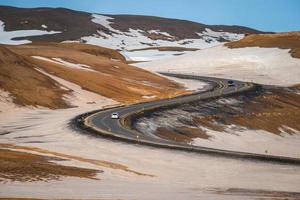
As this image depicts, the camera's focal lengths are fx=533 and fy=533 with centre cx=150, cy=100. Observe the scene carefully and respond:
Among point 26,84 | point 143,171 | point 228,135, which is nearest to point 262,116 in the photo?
point 228,135

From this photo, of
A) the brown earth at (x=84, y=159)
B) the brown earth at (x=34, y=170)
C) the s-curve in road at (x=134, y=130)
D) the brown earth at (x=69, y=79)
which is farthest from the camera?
the brown earth at (x=69, y=79)

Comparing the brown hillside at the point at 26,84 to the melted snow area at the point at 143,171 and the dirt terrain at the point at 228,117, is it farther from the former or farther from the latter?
the melted snow area at the point at 143,171

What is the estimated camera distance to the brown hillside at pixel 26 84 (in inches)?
4021

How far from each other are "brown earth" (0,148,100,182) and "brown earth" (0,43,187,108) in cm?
5964

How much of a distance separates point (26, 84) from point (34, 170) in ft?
243

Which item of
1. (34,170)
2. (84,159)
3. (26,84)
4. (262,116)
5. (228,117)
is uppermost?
(26,84)

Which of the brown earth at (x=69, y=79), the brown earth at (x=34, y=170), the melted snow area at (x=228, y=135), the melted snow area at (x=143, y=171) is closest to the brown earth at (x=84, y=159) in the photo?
the melted snow area at (x=143, y=171)

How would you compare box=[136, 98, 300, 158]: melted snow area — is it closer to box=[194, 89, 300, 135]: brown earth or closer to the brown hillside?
box=[194, 89, 300, 135]: brown earth

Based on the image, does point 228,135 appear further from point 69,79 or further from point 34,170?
point 34,170

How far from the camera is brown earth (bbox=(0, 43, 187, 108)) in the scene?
345ft

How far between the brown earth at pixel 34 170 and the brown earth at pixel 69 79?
59.6 m

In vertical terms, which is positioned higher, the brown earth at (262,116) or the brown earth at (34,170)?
the brown earth at (262,116)

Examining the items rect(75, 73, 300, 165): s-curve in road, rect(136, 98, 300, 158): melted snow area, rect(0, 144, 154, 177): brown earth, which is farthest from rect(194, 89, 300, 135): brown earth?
rect(0, 144, 154, 177): brown earth

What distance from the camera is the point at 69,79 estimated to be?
126 meters
